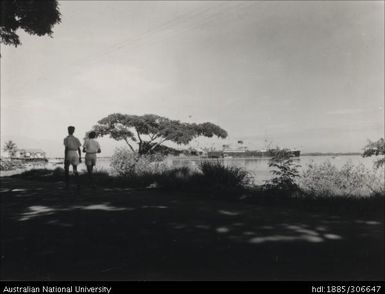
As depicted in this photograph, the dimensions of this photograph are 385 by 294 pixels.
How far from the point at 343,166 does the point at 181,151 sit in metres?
23.0

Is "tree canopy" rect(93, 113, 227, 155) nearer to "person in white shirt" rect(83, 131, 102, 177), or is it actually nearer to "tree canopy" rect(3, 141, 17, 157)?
"person in white shirt" rect(83, 131, 102, 177)

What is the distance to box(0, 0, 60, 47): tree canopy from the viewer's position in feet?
41.4

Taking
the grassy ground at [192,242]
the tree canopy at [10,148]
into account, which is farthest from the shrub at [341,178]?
the tree canopy at [10,148]

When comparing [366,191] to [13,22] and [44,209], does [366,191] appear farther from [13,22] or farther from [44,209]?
[13,22]

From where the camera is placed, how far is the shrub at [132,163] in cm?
1732

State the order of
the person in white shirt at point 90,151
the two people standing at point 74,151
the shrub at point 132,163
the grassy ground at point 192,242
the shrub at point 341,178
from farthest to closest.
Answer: the shrub at point 132,163 → the person in white shirt at point 90,151 → the two people standing at point 74,151 → the shrub at point 341,178 → the grassy ground at point 192,242

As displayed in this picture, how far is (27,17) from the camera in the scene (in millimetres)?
13305

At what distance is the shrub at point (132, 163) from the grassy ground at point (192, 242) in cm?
892

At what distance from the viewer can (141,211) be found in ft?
24.7

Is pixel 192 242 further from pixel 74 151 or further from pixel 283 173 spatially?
pixel 74 151

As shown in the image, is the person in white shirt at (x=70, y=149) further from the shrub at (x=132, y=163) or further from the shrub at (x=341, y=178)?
the shrub at (x=341, y=178)

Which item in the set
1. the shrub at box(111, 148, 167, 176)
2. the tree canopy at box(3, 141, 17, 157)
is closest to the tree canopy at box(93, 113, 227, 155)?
the shrub at box(111, 148, 167, 176)

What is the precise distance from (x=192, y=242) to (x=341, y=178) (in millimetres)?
7816
